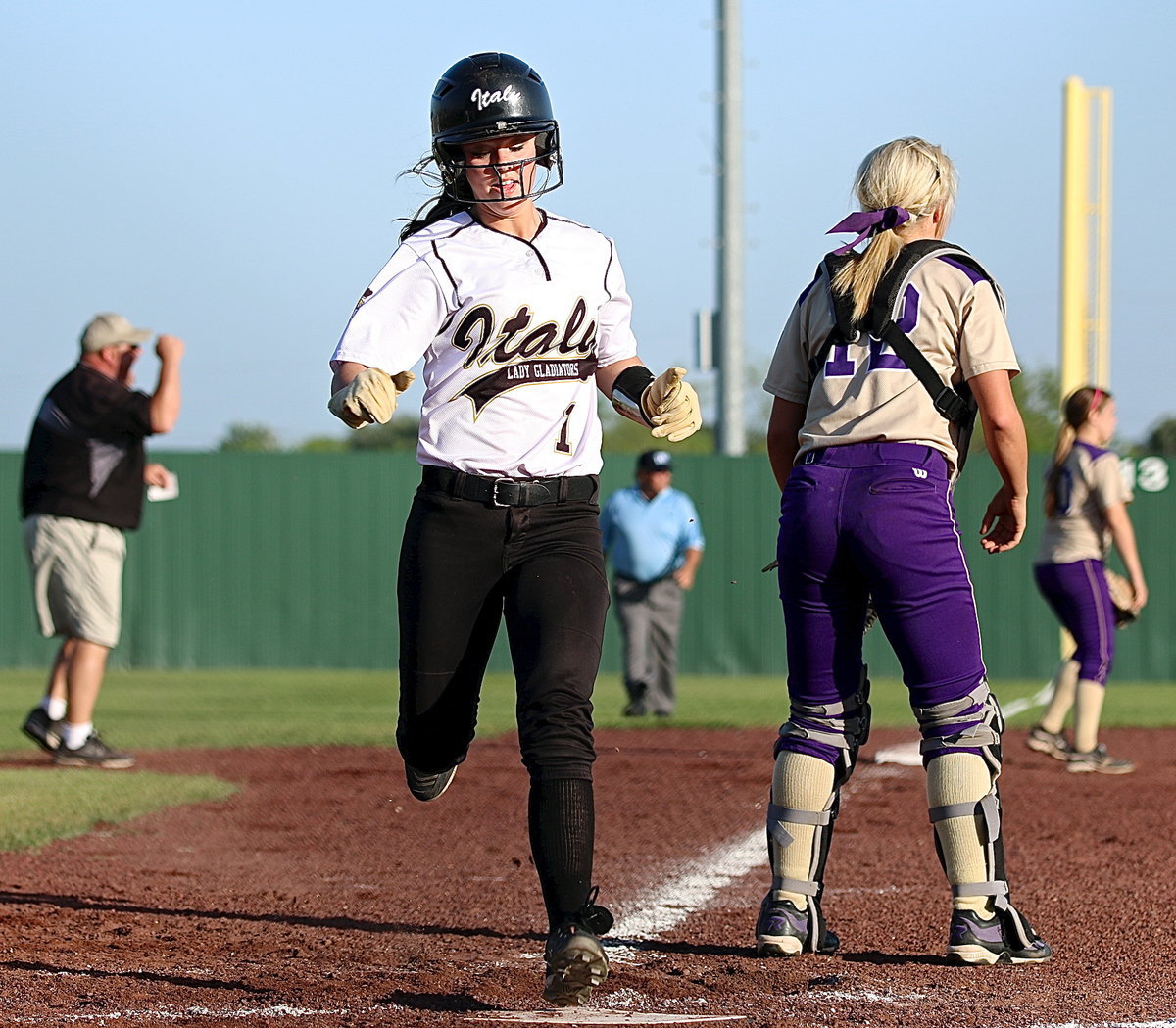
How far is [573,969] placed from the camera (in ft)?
12.2

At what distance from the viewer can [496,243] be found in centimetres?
423

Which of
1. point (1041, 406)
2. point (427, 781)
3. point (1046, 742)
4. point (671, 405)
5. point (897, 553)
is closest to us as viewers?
point (671, 405)

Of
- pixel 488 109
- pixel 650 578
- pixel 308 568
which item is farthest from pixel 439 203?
pixel 308 568

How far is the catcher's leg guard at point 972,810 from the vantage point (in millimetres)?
4250

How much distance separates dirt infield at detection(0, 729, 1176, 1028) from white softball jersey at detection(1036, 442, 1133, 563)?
1.17m

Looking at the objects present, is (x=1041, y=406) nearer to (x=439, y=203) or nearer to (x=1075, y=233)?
(x=1075, y=233)

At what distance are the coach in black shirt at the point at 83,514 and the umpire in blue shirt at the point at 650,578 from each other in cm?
424

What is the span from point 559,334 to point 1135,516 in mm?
14284

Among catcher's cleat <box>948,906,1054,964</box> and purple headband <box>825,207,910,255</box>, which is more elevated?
purple headband <box>825,207,910,255</box>

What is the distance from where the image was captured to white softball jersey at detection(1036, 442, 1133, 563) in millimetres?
8641

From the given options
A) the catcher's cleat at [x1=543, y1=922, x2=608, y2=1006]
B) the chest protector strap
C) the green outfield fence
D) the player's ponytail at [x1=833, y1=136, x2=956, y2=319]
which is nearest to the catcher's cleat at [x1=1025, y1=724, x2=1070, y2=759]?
the chest protector strap

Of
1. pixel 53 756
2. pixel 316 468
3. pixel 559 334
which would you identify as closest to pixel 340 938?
pixel 559 334

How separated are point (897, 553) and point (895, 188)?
38.5 inches

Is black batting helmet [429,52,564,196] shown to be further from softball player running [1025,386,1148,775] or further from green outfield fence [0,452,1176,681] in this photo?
green outfield fence [0,452,1176,681]
